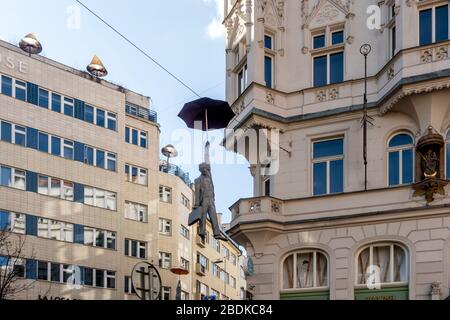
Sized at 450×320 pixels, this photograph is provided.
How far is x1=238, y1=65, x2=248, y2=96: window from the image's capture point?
28.9m

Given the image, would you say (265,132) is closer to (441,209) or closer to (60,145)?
(441,209)

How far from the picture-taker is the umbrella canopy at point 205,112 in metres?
19.0

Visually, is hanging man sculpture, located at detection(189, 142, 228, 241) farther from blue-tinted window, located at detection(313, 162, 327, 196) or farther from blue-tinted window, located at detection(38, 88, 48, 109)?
blue-tinted window, located at detection(38, 88, 48, 109)

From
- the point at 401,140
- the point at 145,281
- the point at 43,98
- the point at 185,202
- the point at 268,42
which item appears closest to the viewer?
the point at 145,281

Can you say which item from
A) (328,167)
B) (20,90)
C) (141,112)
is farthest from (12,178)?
(328,167)

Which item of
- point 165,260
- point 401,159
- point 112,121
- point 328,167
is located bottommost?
point 165,260

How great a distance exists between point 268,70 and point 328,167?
4.25m

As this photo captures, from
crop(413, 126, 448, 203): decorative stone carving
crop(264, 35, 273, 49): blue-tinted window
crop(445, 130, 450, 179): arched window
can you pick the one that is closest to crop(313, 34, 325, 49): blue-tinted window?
crop(264, 35, 273, 49): blue-tinted window

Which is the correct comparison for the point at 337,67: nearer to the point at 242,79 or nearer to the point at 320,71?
the point at 320,71

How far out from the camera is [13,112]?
47375 mm

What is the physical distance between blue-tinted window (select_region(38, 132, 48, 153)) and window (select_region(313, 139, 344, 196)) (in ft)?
84.3

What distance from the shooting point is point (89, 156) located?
51594 mm

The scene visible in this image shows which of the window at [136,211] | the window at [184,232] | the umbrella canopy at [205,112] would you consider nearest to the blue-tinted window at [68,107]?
the window at [136,211]
